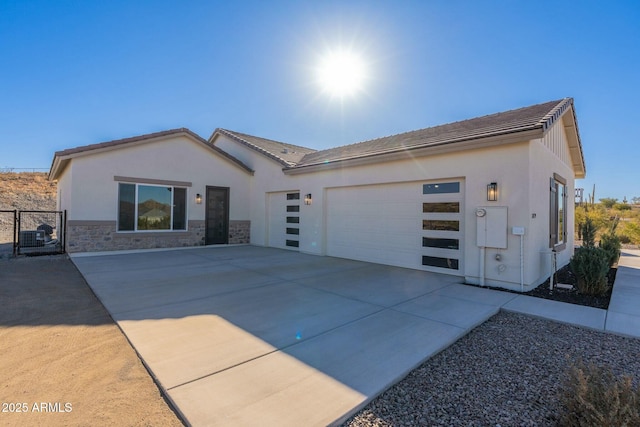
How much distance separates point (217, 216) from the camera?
12.9 m

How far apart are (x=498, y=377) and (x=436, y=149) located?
555cm

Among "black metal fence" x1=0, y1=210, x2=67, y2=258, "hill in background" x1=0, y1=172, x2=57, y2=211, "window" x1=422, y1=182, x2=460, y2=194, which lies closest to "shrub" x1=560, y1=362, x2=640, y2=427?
"window" x1=422, y1=182, x2=460, y2=194

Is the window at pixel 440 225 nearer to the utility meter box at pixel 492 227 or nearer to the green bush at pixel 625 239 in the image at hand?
the utility meter box at pixel 492 227

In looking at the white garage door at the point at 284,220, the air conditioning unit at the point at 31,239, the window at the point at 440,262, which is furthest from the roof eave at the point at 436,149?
the air conditioning unit at the point at 31,239

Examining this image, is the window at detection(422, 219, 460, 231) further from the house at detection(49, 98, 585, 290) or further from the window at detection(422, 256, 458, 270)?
the window at detection(422, 256, 458, 270)

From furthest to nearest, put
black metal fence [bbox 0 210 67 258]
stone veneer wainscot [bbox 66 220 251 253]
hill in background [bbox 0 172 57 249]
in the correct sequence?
hill in background [bbox 0 172 57 249] < black metal fence [bbox 0 210 67 258] < stone veneer wainscot [bbox 66 220 251 253]

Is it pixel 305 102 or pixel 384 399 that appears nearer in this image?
pixel 384 399

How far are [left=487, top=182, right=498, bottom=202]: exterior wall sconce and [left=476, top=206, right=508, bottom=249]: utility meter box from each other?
0.65 feet

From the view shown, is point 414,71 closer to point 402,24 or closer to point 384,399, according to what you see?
point 402,24

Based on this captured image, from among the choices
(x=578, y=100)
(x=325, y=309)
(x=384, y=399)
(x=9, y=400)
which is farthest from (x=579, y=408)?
(x=578, y=100)

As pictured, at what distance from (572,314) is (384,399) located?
13.9ft

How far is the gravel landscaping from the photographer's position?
90.5 inches

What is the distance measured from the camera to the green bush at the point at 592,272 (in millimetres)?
5824

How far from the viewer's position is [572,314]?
15.6ft
